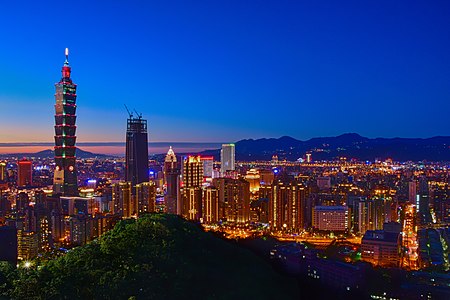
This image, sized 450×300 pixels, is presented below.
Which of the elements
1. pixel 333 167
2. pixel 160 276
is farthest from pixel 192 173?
pixel 160 276

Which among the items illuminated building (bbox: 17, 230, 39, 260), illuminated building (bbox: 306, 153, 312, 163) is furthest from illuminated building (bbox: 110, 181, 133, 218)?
illuminated building (bbox: 306, 153, 312, 163)

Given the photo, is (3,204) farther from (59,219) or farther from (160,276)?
(160,276)

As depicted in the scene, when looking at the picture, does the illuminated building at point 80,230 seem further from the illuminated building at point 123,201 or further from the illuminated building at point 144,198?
the illuminated building at point 144,198

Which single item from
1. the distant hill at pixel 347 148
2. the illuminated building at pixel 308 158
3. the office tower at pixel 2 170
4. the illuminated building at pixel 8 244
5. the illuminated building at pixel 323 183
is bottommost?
the illuminated building at pixel 8 244

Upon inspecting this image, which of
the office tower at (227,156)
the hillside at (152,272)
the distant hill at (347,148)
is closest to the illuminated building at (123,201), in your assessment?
the hillside at (152,272)

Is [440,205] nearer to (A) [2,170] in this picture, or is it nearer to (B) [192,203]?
(B) [192,203]

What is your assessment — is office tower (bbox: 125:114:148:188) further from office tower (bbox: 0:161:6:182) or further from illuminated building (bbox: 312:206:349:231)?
illuminated building (bbox: 312:206:349:231)

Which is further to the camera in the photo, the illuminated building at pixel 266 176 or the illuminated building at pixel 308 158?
the illuminated building at pixel 308 158
